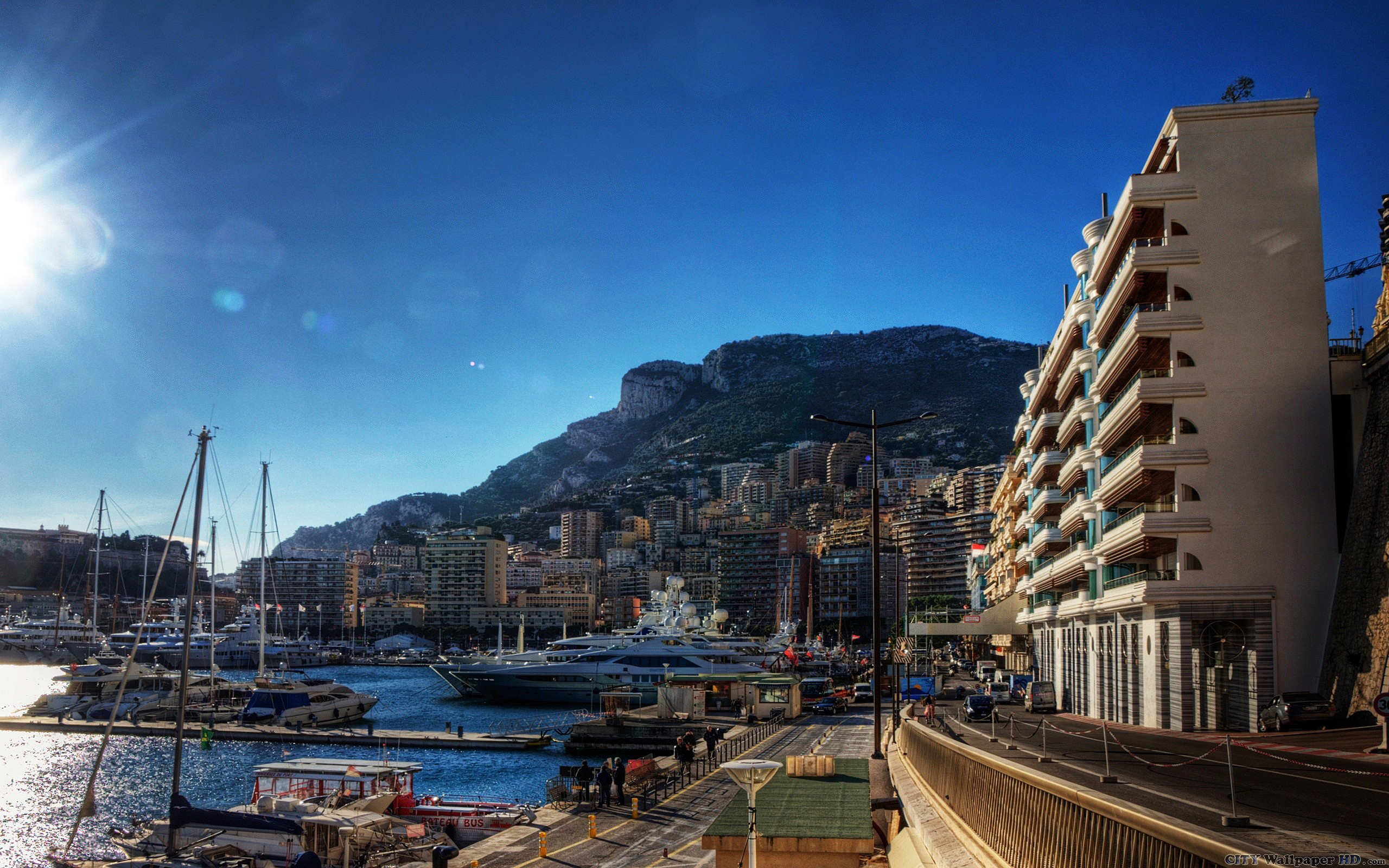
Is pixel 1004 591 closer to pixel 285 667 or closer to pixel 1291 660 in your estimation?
pixel 1291 660

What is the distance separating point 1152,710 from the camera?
26469 millimetres

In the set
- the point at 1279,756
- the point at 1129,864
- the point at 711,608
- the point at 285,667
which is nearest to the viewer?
the point at 1129,864

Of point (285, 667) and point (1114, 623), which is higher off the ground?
point (1114, 623)

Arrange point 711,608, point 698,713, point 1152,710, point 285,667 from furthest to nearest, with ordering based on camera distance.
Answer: point 711,608, point 285,667, point 698,713, point 1152,710

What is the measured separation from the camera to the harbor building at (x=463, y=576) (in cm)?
17600

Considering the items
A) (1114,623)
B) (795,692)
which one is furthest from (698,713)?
(1114,623)

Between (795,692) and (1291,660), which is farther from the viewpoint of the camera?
(795,692)

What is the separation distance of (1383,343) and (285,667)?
11963 cm

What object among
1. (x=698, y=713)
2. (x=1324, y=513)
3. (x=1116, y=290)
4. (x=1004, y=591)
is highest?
(x=1116, y=290)

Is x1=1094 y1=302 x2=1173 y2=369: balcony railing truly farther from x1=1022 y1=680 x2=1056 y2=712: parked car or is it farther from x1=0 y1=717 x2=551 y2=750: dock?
x1=0 y1=717 x2=551 y2=750: dock

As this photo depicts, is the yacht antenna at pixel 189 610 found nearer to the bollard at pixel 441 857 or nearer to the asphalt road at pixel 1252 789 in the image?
the bollard at pixel 441 857

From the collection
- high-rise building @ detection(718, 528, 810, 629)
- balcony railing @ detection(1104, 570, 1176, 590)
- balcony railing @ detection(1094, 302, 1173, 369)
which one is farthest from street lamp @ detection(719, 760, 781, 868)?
high-rise building @ detection(718, 528, 810, 629)

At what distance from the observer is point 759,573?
168 m

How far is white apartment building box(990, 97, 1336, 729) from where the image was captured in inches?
955
